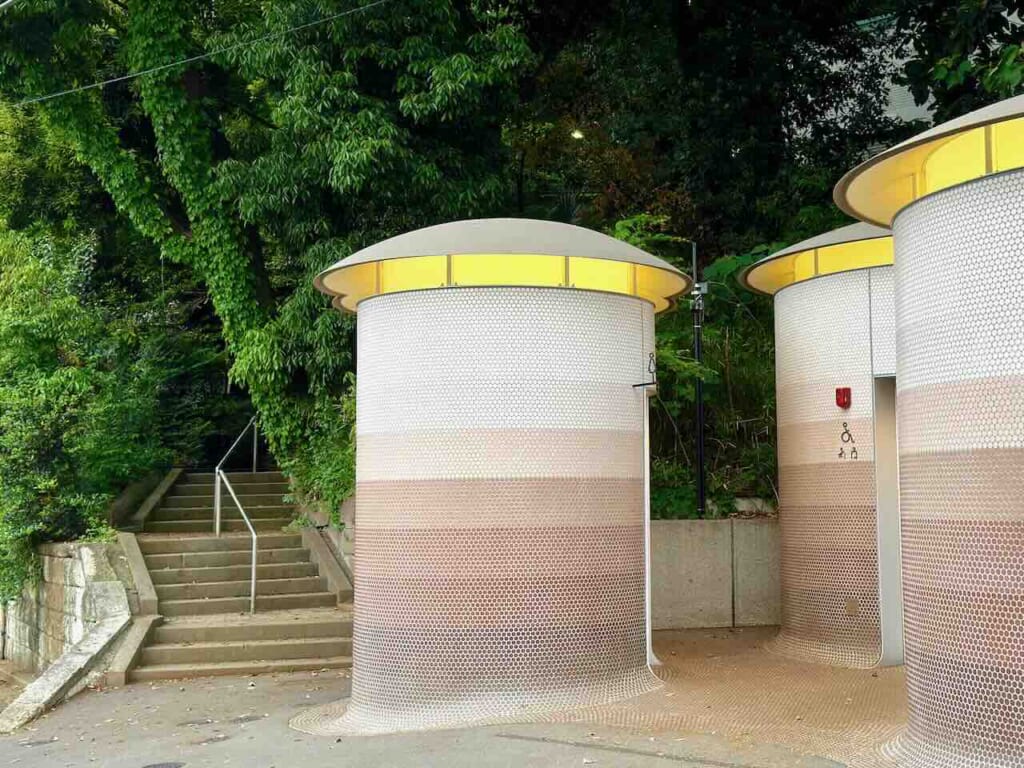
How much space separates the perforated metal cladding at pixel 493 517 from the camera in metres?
9.06

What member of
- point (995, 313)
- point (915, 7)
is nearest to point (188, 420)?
point (915, 7)

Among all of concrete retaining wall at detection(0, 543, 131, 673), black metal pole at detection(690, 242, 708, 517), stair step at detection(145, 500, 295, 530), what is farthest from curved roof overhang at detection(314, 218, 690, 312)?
stair step at detection(145, 500, 295, 530)

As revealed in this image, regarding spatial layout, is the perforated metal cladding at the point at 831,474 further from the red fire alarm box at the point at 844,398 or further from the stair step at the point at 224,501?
the stair step at the point at 224,501

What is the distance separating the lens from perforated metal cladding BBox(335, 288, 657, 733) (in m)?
9.06

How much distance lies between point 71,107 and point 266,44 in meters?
3.89

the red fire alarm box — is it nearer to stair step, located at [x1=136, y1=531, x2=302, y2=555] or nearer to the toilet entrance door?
the toilet entrance door

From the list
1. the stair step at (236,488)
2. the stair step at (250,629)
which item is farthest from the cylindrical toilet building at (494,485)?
the stair step at (236,488)

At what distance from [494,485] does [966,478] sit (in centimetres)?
380

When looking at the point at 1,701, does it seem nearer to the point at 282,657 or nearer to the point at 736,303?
the point at 282,657

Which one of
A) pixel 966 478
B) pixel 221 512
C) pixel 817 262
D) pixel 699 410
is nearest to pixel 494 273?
pixel 817 262

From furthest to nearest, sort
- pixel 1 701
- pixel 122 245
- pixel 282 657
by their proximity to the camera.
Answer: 1. pixel 122 245
2. pixel 1 701
3. pixel 282 657

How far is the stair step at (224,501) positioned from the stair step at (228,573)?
112 inches

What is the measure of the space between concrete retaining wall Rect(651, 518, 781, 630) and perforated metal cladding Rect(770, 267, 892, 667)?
68.2 inches

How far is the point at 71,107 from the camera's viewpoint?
17.7 m
